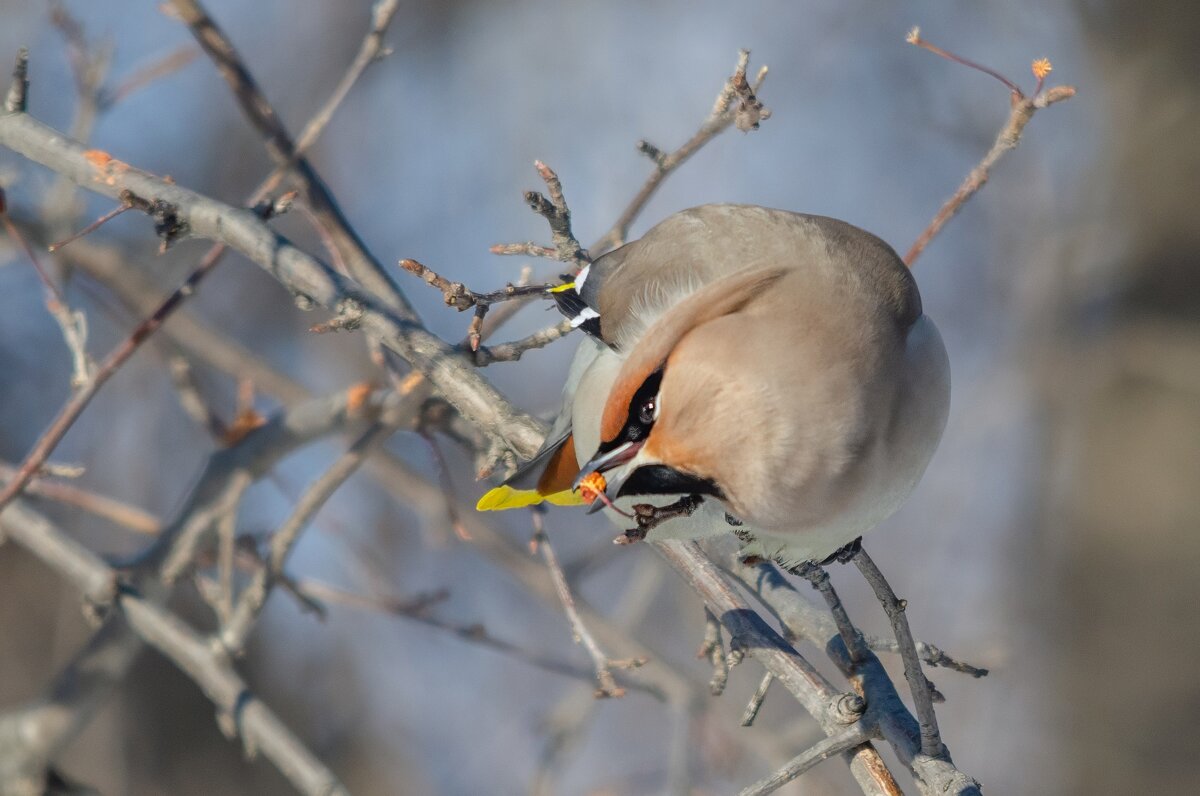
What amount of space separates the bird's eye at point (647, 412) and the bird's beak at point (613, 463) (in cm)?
3

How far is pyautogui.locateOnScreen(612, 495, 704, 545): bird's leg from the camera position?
1874 mm

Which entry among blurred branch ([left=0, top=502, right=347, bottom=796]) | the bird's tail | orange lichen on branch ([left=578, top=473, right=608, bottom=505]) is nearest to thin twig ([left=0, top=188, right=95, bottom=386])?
blurred branch ([left=0, top=502, right=347, bottom=796])

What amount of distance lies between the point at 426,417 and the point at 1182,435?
422 centimetres

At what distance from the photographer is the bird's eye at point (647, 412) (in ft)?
6.10

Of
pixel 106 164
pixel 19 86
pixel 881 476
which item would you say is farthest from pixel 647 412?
pixel 19 86

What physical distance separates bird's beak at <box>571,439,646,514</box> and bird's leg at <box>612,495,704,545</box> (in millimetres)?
55

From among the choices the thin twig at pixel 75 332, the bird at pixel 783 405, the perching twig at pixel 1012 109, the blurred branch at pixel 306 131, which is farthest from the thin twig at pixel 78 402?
the perching twig at pixel 1012 109

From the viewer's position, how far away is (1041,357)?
6.20 m

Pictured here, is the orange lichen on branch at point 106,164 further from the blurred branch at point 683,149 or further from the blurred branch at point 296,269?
the blurred branch at point 683,149

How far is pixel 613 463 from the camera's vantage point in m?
1.90

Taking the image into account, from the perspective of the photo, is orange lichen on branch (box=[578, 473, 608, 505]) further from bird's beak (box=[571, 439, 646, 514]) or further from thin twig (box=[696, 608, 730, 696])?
thin twig (box=[696, 608, 730, 696])

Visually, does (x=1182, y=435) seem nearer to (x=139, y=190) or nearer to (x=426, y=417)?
(x=426, y=417)

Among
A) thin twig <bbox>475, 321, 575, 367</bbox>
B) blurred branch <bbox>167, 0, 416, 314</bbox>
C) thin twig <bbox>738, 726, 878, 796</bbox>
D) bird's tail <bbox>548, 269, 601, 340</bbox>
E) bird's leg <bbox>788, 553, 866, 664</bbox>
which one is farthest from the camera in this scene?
blurred branch <bbox>167, 0, 416, 314</bbox>

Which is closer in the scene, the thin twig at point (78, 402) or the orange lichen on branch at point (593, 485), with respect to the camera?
the orange lichen on branch at point (593, 485)
